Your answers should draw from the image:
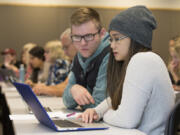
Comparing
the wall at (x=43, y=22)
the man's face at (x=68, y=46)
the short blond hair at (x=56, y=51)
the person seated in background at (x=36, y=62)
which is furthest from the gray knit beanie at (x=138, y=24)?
the wall at (x=43, y=22)

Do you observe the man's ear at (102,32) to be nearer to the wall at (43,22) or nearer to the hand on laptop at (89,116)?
the hand on laptop at (89,116)

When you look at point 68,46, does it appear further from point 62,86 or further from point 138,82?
point 138,82

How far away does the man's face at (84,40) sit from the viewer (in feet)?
6.24

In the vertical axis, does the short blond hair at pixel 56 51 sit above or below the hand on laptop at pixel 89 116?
below

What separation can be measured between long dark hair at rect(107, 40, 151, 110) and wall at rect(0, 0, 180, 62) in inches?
235

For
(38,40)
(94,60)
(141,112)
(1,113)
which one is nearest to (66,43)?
(94,60)

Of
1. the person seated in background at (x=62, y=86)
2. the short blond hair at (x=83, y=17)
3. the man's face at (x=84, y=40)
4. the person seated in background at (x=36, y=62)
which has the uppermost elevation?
the short blond hair at (x=83, y=17)

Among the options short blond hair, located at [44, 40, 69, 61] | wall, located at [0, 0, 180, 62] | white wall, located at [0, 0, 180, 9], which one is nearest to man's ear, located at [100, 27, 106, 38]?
short blond hair, located at [44, 40, 69, 61]

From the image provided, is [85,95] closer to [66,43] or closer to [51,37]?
→ [66,43]

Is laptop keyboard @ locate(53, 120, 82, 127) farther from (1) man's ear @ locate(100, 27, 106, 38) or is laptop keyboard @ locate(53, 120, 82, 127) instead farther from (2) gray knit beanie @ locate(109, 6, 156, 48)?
(1) man's ear @ locate(100, 27, 106, 38)

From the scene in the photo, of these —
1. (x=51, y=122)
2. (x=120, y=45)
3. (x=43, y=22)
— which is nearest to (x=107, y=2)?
(x=43, y=22)

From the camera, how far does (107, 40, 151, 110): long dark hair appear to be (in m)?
1.50

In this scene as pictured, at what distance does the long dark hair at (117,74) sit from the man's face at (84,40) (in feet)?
0.94

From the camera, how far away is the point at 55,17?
7.62 m
